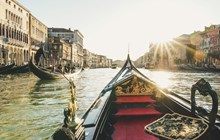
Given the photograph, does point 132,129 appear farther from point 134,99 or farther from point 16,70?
point 16,70

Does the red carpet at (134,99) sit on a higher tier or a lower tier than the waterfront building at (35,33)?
lower

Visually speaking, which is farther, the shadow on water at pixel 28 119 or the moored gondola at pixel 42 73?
the moored gondola at pixel 42 73

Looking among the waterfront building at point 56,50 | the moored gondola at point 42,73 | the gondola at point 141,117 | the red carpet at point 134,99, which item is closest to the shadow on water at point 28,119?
the red carpet at point 134,99

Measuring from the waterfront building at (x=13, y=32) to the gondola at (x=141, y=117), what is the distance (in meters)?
18.4

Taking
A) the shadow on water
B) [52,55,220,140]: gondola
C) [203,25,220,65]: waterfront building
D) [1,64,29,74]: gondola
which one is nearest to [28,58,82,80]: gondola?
[1,64,29,74]: gondola

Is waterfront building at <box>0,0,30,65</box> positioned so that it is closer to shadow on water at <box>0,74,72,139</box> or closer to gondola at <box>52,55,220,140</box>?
shadow on water at <box>0,74,72,139</box>

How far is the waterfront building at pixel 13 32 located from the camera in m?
20.4

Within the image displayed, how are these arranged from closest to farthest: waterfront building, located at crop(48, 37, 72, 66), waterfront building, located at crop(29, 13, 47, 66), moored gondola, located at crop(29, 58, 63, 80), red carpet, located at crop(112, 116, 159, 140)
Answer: red carpet, located at crop(112, 116, 159, 140)
moored gondola, located at crop(29, 58, 63, 80)
waterfront building, located at crop(29, 13, 47, 66)
waterfront building, located at crop(48, 37, 72, 66)

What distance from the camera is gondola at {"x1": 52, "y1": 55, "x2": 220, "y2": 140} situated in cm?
167

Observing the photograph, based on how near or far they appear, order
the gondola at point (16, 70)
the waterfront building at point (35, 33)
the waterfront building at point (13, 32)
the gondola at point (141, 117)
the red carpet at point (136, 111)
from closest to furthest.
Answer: the gondola at point (141, 117) → the red carpet at point (136, 111) → the gondola at point (16, 70) → the waterfront building at point (13, 32) → the waterfront building at point (35, 33)

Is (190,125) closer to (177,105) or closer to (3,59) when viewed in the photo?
(177,105)

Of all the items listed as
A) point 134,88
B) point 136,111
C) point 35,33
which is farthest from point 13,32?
point 136,111

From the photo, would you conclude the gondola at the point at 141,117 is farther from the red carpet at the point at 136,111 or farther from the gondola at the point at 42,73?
the gondola at the point at 42,73

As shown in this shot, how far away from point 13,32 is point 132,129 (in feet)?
72.9
